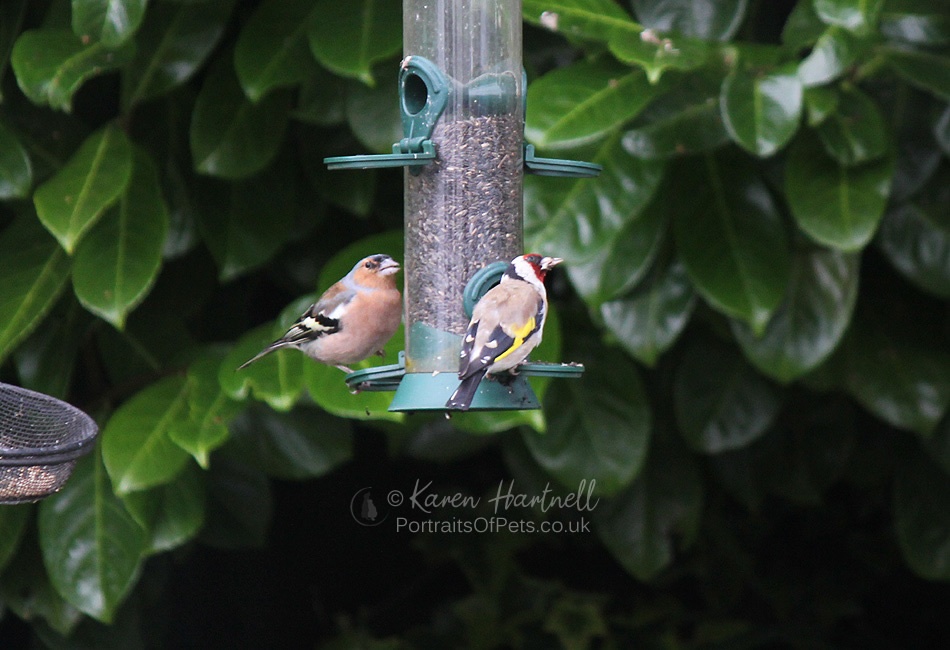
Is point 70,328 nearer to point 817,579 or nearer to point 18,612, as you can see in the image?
point 18,612

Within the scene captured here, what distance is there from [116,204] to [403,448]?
4.63 feet

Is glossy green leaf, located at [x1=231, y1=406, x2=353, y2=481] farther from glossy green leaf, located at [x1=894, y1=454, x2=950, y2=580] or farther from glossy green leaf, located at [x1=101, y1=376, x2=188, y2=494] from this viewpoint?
glossy green leaf, located at [x1=894, y1=454, x2=950, y2=580]

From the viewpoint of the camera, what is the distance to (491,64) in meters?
2.87

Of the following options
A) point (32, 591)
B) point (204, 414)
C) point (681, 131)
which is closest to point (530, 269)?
point (681, 131)

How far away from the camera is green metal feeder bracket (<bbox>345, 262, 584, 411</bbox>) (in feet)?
7.73

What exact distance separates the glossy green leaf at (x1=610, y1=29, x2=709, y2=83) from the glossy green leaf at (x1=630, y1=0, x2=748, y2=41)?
43cm

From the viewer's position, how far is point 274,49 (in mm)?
3412

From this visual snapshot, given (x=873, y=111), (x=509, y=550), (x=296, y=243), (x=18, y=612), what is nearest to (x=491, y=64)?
(x=873, y=111)

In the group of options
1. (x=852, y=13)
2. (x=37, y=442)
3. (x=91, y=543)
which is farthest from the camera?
(x=91, y=543)

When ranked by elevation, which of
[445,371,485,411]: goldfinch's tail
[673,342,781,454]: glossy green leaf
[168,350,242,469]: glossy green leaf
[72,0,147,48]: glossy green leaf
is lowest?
[673,342,781,454]: glossy green leaf

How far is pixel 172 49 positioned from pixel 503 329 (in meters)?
1.74

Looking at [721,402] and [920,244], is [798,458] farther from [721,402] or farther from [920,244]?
[920,244]

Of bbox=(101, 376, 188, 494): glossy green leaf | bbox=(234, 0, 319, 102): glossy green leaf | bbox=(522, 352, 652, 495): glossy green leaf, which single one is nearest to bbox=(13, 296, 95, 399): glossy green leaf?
bbox=(101, 376, 188, 494): glossy green leaf

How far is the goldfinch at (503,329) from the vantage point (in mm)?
2242
